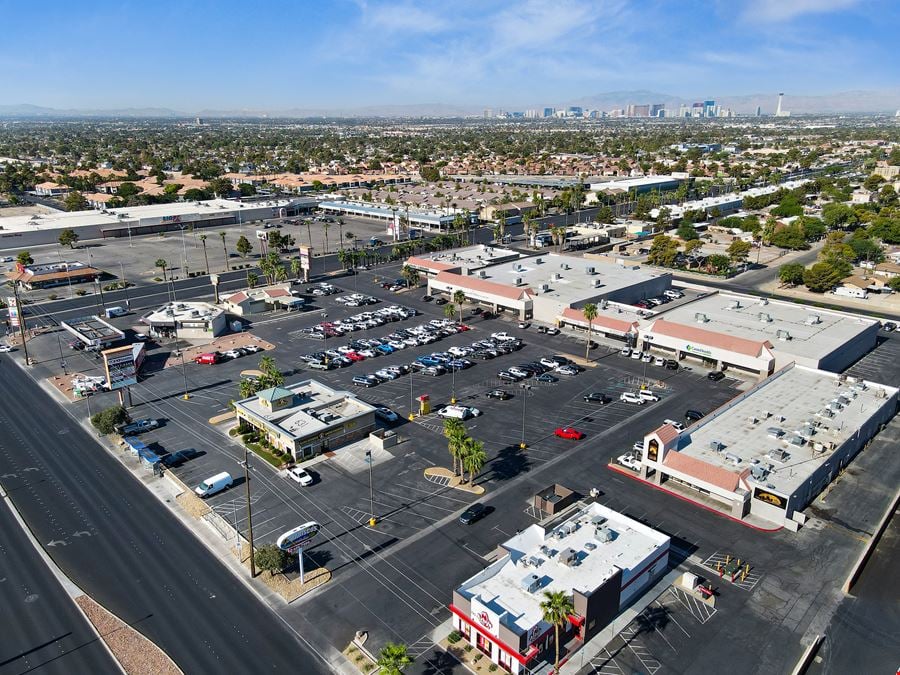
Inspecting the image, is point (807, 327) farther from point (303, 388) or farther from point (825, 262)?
point (303, 388)

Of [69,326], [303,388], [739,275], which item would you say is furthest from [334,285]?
[739,275]

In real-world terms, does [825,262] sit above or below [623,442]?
above

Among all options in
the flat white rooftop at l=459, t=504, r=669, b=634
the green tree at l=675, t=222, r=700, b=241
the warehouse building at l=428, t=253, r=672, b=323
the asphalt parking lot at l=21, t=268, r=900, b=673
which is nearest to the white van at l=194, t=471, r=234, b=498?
the asphalt parking lot at l=21, t=268, r=900, b=673

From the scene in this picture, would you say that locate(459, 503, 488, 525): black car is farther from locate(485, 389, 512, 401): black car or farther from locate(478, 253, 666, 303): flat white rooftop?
locate(478, 253, 666, 303): flat white rooftop

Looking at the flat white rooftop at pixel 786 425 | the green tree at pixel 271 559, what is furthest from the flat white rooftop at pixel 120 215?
the flat white rooftop at pixel 786 425

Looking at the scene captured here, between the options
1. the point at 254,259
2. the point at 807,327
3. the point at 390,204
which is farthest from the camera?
the point at 390,204

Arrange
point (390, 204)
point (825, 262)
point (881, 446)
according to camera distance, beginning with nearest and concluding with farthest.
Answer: point (881, 446) < point (825, 262) < point (390, 204)

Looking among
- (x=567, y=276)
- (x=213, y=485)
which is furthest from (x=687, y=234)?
(x=213, y=485)

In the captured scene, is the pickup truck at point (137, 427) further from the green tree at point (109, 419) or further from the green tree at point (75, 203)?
the green tree at point (75, 203)

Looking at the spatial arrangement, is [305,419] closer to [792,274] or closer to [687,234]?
[792,274]
